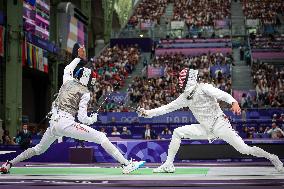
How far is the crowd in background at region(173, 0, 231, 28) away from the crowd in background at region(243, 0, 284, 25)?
1.78 meters

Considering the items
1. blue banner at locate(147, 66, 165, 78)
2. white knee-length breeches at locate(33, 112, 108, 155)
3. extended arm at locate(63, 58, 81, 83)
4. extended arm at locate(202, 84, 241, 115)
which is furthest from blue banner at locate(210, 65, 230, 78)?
white knee-length breeches at locate(33, 112, 108, 155)

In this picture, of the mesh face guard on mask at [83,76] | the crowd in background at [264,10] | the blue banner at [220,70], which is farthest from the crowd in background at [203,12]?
the mesh face guard on mask at [83,76]

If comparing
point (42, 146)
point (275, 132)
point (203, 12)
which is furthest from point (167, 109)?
point (203, 12)

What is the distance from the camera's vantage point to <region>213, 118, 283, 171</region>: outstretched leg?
346 inches

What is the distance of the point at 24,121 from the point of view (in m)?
28.5

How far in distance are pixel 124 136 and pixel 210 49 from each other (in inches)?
804

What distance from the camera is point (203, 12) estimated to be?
4650 cm

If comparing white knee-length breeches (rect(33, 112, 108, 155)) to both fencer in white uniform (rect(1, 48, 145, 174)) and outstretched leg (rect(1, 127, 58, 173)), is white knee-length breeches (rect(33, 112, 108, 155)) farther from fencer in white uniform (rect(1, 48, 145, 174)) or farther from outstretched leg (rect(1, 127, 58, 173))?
outstretched leg (rect(1, 127, 58, 173))

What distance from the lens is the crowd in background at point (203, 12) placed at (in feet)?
144

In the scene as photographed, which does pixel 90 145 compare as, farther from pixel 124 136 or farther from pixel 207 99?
pixel 207 99

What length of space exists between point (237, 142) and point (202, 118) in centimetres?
78

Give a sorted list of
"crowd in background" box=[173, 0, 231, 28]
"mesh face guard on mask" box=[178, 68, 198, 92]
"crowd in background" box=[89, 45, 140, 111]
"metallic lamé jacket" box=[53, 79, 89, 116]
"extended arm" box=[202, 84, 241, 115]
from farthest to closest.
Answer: "crowd in background" box=[173, 0, 231, 28]
"crowd in background" box=[89, 45, 140, 111]
"mesh face guard on mask" box=[178, 68, 198, 92]
"metallic lamé jacket" box=[53, 79, 89, 116]
"extended arm" box=[202, 84, 241, 115]

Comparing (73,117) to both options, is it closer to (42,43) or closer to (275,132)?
(275,132)

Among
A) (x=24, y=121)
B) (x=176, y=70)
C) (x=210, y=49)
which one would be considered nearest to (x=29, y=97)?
(x=24, y=121)
